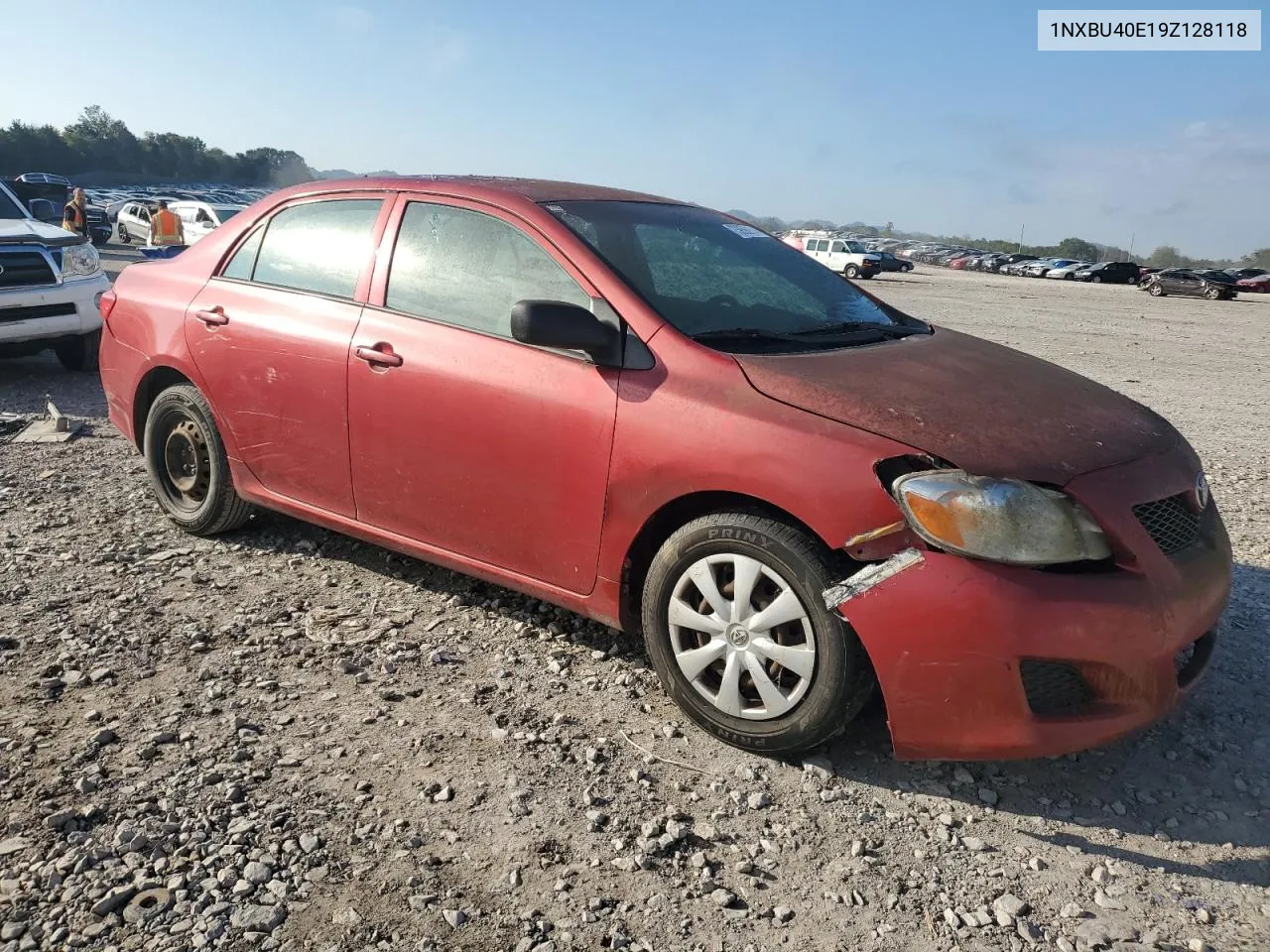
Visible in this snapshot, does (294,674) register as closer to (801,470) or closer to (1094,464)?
(801,470)

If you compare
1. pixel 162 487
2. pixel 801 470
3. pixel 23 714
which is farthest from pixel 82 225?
pixel 801 470

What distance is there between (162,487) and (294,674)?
1875 millimetres

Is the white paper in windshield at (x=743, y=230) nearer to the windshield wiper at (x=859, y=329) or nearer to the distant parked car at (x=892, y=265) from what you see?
the windshield wiper at (x=859, y=329)

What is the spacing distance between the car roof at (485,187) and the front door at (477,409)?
0.09m

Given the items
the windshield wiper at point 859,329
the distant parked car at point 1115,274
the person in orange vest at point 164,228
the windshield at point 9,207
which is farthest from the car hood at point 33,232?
the distant parked car at point 1115,274

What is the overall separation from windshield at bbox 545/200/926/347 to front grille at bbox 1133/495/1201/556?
1285 millimetres

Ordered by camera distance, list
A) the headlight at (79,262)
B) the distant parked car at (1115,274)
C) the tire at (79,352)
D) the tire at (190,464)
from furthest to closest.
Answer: the distant parked car at (1115,274) → the tire at (79,352) → the headlight at (79,262) → the tire at (190,464)

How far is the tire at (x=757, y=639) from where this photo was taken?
2.78 metres

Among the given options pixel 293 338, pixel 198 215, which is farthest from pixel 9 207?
pixel 198 215

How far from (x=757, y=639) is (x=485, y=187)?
206 cm

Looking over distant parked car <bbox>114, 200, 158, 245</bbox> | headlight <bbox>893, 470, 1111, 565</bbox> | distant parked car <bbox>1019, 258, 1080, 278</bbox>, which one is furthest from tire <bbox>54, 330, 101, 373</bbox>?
distant parked car <bbox>1019, 258, 1080, 278</bbox>

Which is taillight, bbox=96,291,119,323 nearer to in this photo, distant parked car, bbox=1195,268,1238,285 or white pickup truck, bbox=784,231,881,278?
white pickup truck, bbox=784,231,881,278

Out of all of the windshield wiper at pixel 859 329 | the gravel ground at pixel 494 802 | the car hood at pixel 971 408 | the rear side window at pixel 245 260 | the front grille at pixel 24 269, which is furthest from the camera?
the front grille at pixel 24 269

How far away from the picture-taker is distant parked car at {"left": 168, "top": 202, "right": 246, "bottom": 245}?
78.0ft
